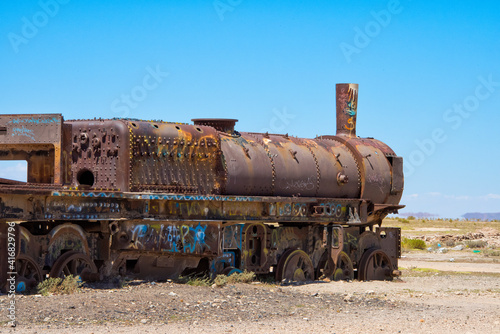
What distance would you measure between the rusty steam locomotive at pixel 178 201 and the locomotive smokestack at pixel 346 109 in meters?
1.08

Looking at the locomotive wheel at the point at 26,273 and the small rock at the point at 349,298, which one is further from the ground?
the locomotive wheel at the point at 26,273

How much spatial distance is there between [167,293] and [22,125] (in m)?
4.60

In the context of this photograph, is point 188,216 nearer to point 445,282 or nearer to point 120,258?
point 120,258

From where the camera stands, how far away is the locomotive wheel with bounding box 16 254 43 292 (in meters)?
13.8

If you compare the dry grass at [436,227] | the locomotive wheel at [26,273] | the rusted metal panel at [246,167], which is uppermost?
the rusted metal panel at [246,167]

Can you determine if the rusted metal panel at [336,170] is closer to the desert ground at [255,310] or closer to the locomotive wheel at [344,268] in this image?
the locomotive wheel at [344,268]

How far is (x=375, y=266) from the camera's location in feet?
73.3

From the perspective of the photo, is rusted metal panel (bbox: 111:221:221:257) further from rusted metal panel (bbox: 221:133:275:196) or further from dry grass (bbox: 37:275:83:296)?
dry grass (bbox: 37:275:83:296)

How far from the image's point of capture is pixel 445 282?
2056 cm

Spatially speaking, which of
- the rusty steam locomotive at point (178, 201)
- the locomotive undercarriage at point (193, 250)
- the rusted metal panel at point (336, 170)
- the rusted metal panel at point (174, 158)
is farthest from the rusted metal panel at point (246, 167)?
the rusted metal panel at point (336, 170)

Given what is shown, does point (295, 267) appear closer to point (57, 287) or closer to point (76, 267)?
point (76, 267)

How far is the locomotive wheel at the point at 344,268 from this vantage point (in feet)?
68.9

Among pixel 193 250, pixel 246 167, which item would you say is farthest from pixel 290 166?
pixel 193 250

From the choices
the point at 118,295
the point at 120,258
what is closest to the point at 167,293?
the point at 118,295
